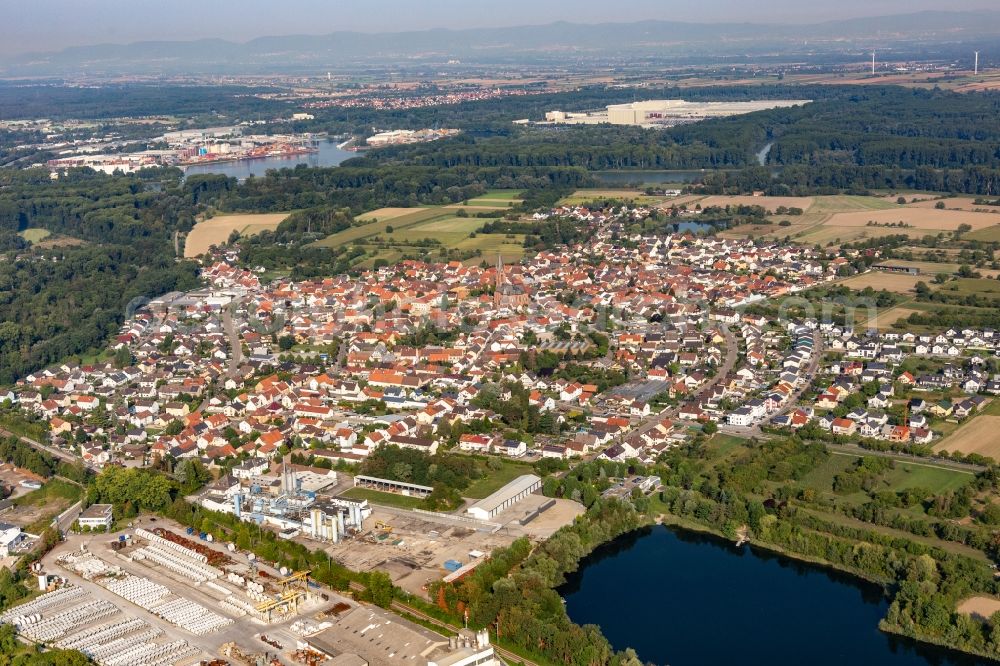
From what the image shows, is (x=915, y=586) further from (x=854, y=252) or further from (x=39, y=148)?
(x=39, y=148)

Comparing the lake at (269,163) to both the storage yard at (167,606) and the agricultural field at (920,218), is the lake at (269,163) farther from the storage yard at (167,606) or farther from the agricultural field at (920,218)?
the storage yard at (167,606)

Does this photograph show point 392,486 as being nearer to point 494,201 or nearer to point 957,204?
point 494,201

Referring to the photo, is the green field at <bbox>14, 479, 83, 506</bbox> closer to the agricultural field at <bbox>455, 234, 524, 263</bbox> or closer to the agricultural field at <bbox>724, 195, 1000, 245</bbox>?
the agricultural field at <bbox>455, 234, 524, 263</bbox>

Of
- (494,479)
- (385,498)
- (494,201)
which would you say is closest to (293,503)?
(385,498)

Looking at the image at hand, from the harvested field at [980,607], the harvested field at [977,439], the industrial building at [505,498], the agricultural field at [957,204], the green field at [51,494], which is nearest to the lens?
the harvested field at [980,607]

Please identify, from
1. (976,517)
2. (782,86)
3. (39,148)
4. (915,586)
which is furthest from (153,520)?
(782,86)

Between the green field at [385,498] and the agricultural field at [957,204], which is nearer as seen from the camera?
the green field at [385,498]

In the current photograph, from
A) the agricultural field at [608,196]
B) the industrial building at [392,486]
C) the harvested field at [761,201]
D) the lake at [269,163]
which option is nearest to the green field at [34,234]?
the lake at [269,163]
